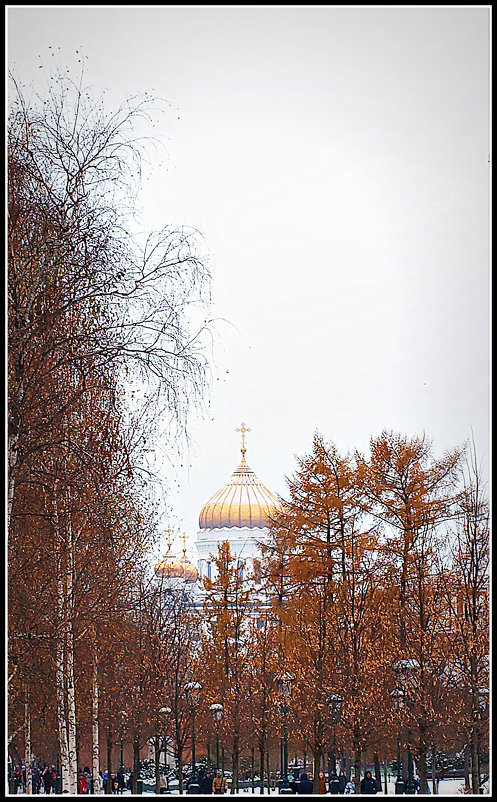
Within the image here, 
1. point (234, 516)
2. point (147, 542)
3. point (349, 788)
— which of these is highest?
point (234, 516)

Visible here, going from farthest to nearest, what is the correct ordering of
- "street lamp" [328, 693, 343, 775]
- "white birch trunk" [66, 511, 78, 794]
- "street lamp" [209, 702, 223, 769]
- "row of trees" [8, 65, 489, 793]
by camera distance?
1. "street lamp" [209, 702, 223, 769]
2. "street lamp" [328, 693, 343, 775]
3. "white birch trunk" [66, 511, 78, 794]
4. "row of trees" [8, 65, 489, 793]

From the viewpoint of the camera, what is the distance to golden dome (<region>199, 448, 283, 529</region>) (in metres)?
25.5

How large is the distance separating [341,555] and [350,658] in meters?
1.03

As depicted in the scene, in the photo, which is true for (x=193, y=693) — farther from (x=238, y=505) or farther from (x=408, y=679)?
(x=238, y=505)

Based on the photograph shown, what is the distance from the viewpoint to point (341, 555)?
8.55m

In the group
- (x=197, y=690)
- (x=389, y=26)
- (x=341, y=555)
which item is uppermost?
(x=389, y=26)

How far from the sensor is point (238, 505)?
85.0 ft

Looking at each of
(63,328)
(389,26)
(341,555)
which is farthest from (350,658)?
(389,26)

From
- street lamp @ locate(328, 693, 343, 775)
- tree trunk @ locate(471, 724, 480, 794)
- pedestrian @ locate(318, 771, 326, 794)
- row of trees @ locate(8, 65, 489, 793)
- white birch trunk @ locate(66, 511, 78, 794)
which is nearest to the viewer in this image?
row of trees @ locate(8, 65, 489, 793)

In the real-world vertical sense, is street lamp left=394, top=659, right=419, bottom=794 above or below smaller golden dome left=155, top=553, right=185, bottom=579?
below

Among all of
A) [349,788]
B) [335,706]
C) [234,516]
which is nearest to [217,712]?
[349,788]

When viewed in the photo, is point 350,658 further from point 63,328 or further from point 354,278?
point 63,328

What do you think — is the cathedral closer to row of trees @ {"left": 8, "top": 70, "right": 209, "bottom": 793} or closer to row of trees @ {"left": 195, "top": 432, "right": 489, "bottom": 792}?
row of trees @ {"left": 195, "top": 432, "right": 489, "bottom": 792}

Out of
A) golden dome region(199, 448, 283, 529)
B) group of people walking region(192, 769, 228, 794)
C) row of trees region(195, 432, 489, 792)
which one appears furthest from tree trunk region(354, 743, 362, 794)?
golden dome region(199, 448, 283, 529)
